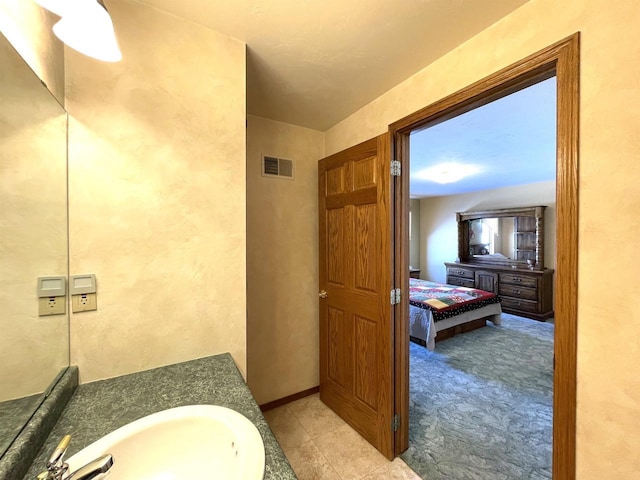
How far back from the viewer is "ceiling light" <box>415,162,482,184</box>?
381 cm

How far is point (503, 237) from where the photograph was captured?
17.4 feet

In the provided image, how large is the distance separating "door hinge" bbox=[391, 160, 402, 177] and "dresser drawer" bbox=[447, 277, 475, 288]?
4.79m

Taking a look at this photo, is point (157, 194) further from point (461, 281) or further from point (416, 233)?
point (416, 233)

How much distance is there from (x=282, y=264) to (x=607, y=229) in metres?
1.95

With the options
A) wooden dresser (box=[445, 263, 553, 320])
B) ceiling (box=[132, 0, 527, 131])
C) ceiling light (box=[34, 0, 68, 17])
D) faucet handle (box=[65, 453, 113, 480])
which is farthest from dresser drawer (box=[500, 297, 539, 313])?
ceiling light (box=[34, 0, 68, 17])

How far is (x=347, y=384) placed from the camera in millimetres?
2078

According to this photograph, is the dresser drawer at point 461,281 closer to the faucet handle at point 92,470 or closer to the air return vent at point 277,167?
the air return vent at point 277,167

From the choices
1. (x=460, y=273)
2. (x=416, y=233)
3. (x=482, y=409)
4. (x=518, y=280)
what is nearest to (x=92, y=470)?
(x=482, y=409)

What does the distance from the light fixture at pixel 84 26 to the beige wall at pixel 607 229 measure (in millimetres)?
1570

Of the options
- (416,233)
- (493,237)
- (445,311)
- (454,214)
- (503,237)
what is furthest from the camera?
(416,233)

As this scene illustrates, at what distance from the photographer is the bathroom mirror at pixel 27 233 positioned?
75cm

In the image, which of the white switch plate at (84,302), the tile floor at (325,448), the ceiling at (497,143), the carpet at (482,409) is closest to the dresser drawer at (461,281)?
the carpet at (482,409)

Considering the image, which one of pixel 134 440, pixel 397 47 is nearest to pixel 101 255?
pixel 134 440

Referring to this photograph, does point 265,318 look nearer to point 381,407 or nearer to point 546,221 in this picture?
point 381,407
